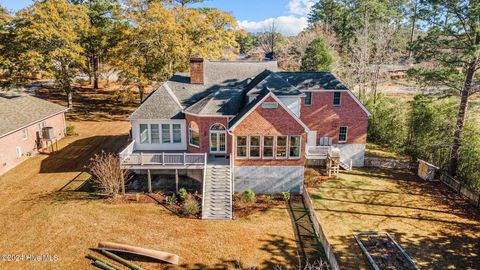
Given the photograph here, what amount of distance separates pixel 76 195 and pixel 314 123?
1955 centimetres

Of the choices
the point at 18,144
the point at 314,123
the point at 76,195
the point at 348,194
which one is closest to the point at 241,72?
the point at 314,123

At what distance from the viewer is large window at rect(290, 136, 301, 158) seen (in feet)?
67.7

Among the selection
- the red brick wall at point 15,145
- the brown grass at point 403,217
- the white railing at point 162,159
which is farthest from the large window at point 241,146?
the red brick wall at point 15,145

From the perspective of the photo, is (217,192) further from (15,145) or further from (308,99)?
(15,145)

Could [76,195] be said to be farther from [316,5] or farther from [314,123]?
[316,5]

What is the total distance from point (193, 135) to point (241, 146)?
4.15 m

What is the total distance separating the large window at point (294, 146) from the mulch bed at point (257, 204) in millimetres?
2998

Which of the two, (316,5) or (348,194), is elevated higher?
(316,5)

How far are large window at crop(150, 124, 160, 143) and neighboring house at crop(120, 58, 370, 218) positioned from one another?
0.26 ft

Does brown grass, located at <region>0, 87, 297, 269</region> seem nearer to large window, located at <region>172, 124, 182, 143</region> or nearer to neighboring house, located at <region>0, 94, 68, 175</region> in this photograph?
neighboring house, located at <region>0, 94, 68, 175</region>

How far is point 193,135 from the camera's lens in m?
22.4

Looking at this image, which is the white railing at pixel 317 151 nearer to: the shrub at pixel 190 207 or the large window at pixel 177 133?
the large window at pixel 177 133

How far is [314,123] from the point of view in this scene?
2638 centimetres

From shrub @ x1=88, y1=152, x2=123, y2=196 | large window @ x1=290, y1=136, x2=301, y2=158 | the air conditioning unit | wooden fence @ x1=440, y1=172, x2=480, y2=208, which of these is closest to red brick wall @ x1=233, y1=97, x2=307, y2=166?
large window @ x1=290, y1=136, x2=301, y2=158
